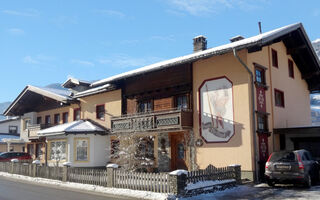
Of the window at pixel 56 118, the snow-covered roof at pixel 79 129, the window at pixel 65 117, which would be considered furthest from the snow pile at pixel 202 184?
the window at pixel 56 118

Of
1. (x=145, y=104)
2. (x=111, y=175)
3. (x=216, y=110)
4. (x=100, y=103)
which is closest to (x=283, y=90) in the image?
(x=216, y=110)

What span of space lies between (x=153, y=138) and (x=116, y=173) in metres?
7.55

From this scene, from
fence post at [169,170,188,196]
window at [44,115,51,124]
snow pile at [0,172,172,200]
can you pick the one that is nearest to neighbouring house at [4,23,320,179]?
snow pile at [0,172,172,200]

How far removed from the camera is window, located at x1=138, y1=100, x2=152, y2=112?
2240cm

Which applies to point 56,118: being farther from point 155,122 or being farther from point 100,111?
point 155,122

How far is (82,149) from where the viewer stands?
25.1 metres

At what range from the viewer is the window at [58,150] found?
84.7 ft

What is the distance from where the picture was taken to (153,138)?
21812 mm

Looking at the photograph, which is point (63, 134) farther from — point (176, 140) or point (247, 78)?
point (247, 78)

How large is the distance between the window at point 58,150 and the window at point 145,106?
24.4ft

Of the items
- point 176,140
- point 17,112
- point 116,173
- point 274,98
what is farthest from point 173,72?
point 17,112

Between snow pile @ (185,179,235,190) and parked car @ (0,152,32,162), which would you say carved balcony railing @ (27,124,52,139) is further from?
snow pile @ (185,179,235,190)

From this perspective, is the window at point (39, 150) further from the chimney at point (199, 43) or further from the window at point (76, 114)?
the chimney at point (199, 43)

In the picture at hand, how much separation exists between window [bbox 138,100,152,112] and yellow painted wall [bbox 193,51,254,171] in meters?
4.54
